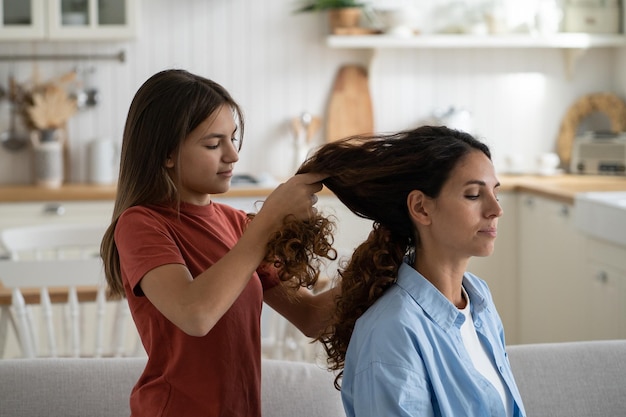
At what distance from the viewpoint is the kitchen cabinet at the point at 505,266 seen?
4.64m

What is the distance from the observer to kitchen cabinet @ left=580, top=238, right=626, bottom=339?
3623mm

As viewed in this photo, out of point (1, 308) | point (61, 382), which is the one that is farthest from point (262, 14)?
point (61, 382)

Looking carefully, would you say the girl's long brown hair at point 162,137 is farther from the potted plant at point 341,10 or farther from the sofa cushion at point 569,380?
the potted plant at point 341,10

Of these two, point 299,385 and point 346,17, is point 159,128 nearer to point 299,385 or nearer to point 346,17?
point 299,385

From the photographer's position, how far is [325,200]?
4.56 metres

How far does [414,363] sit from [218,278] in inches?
12.0

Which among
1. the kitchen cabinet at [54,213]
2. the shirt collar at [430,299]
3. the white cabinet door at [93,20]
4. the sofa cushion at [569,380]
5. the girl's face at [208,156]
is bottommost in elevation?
the sofa cushion at [569,380]

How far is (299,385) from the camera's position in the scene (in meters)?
1.87

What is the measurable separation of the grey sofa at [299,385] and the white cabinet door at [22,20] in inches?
119

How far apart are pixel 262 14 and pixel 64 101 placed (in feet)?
3.62

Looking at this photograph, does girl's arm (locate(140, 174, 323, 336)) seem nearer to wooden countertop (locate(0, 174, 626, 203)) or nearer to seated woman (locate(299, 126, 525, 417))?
seated woman (locate(299, 126, 525, 417))

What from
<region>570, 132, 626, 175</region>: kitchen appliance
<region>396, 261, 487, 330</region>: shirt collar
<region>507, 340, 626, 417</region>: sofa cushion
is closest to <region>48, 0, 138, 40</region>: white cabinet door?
<region>570, 132, 626, 175</region>: kitchen appliance

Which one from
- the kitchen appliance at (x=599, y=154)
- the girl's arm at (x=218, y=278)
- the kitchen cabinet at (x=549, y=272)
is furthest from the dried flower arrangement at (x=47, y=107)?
the girl's arm at (x=218, y=278)

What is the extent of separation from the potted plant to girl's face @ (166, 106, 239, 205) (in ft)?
11.4
